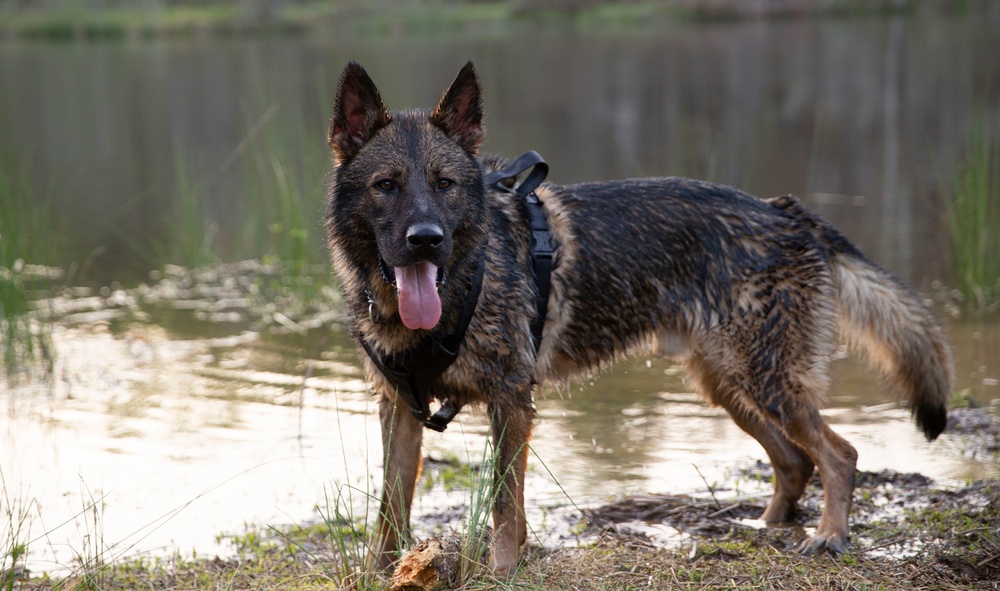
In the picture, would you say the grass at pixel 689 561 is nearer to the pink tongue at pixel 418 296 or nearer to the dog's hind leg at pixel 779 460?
the dog's hind leg at pixel 779 460

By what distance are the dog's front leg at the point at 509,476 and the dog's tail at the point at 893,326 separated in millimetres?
1612

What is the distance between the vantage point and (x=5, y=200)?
660cm

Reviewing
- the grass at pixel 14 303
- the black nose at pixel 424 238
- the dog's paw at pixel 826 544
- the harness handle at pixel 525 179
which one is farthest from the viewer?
the grass at pixel 14 303

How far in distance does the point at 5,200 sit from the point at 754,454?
5008 mm

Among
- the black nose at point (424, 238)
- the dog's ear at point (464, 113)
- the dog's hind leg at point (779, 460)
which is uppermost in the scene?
the dog's ear at point (464, 113)

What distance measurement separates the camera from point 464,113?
3973 mm

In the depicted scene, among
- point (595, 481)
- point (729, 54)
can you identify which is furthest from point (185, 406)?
point (729, 54)

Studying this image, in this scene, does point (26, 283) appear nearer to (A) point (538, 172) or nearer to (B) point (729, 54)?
(A) point (538, 172)

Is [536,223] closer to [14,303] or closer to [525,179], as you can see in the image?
[525,179]

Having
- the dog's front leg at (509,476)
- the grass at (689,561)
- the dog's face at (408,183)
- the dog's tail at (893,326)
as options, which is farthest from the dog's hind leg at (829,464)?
the dog's face at (408,183)

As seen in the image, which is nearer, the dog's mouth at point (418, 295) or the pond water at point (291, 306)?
the dog's mouth at point (418, 295)

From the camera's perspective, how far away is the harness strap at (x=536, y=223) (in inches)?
163

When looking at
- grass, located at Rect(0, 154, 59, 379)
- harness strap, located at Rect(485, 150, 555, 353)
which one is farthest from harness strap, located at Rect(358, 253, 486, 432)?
grass, located at Rect(0, 154, 59, 379)

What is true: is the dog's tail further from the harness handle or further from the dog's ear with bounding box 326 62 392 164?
the dog's ear with bounding box 326 62 392 164
